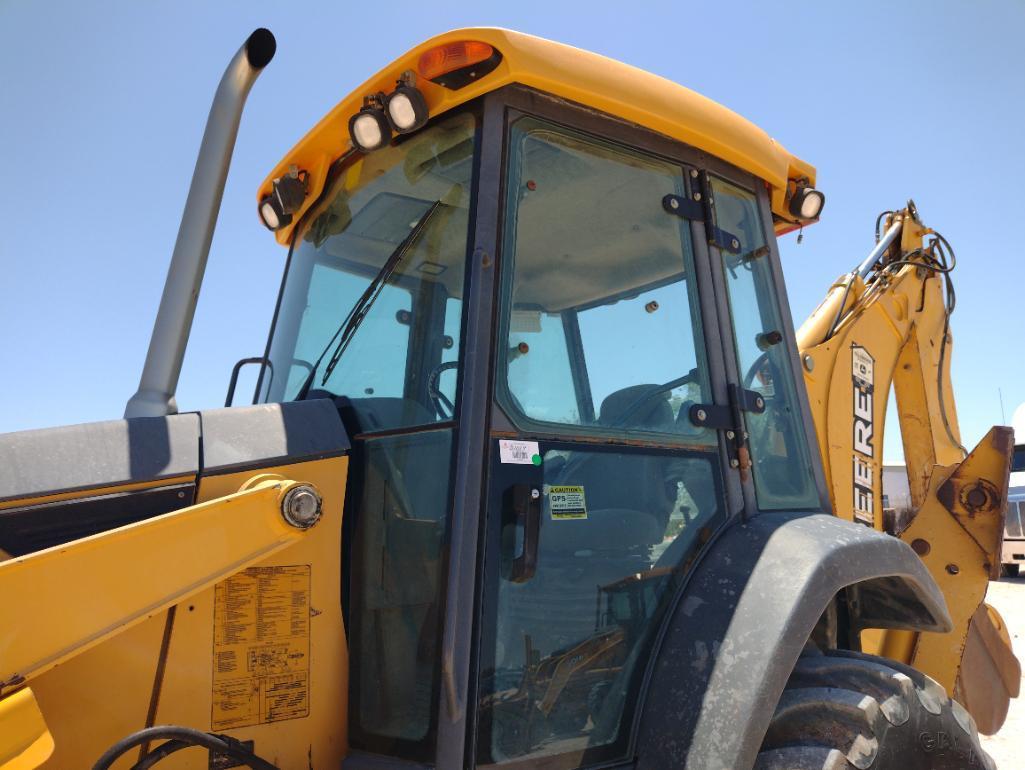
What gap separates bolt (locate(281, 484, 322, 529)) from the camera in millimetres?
1796

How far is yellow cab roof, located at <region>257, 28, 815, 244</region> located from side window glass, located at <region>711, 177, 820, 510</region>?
0.14 m

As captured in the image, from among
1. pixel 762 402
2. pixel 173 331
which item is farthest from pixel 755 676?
pixel 173 331

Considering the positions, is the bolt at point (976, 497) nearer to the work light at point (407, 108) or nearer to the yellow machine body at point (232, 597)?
the yellow machine body at point (232, 597)

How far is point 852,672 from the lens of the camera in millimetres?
2027

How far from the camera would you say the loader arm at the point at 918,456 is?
3.08m

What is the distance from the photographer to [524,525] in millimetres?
1846

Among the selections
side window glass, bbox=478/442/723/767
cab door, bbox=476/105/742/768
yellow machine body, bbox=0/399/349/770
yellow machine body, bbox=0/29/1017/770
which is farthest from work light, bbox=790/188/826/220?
yellow machine body, bbox=0/399/349/770

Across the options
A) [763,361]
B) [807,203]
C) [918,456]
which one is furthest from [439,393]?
[918,456]

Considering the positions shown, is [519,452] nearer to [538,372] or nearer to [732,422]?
[538,372]

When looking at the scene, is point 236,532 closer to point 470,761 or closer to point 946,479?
point 470,761

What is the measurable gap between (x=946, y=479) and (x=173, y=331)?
298cm

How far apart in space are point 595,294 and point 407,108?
2.37 ft

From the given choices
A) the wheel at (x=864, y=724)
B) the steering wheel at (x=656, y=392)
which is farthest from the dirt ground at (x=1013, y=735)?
the steering wheel at (x=656, y=392)

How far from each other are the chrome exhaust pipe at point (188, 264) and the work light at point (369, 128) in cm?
31
